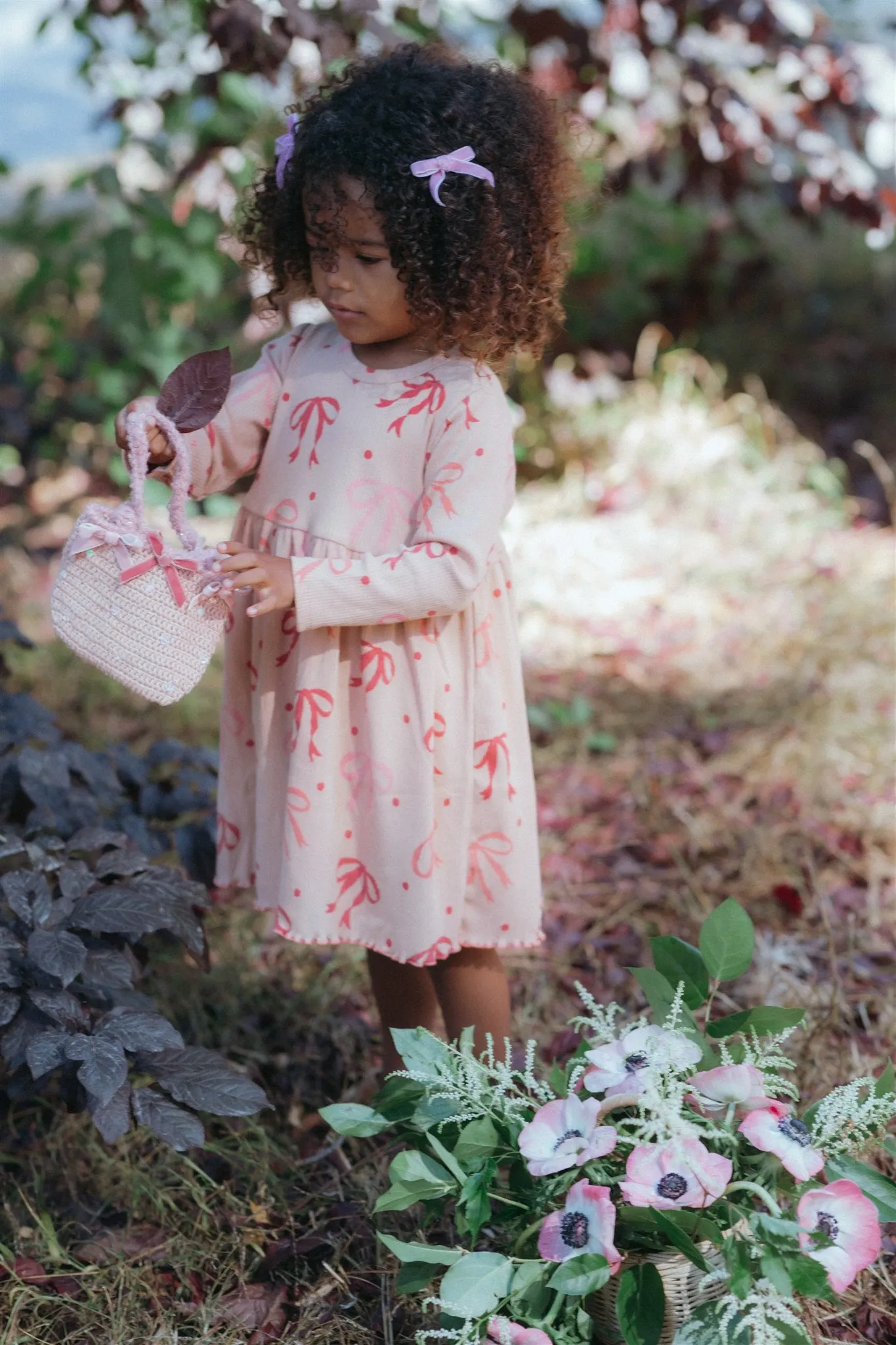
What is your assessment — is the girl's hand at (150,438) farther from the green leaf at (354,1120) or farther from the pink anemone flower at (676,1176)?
the pink anemone flower at (676,1176)

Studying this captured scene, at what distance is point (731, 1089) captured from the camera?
1346 mm

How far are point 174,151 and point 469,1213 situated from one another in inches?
156

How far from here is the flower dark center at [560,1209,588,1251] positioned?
4.19 feet

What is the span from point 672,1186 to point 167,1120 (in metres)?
0.55

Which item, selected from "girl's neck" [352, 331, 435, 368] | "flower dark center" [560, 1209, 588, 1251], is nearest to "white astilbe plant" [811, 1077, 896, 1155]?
"flower dark center" [560, 1209, 588, 1251]

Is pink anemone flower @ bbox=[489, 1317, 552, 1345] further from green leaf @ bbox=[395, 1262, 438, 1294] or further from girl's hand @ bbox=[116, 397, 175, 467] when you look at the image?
girl's hand @ bbox=[116, 397, 175, 467]

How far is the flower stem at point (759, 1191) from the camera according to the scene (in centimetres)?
123

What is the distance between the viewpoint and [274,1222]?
176 centimetres

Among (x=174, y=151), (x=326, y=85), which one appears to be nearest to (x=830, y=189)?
(x=326, y=85)

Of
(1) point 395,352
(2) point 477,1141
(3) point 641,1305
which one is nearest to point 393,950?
(2) point 477,1141

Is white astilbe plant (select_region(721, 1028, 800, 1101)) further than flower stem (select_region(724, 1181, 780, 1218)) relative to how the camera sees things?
Yes

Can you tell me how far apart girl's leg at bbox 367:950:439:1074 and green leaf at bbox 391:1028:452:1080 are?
396 mm

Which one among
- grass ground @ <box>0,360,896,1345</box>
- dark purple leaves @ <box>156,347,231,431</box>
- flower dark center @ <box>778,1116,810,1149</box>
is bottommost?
grass ground @ <box>0,360,896,1345</box>

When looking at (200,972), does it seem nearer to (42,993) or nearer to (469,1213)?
(42,993)
